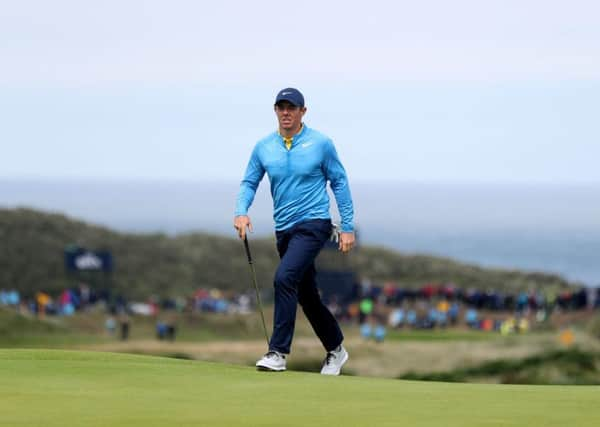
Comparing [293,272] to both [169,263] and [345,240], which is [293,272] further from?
[169,263]

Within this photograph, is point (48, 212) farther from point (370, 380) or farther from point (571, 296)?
point (370, 380)

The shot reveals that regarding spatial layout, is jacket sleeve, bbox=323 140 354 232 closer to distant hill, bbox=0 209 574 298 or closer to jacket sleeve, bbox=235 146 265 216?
jacket sleeve, bbox=235 146 265 216

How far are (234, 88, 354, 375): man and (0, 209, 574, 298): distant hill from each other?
65.7 m

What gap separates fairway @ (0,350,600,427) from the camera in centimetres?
937

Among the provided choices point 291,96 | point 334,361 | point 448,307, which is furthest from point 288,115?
point 448,307

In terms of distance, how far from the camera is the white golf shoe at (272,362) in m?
13.0

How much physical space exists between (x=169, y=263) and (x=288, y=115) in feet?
253

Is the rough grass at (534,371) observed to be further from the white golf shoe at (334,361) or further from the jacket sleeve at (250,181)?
the jacket sleeve at (250,181)

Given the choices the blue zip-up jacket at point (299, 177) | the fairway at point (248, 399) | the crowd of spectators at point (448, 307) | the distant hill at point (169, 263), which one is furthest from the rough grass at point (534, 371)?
the distant hill at point (169, 263)

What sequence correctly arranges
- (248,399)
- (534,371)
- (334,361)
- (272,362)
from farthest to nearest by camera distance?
(534,371)
(334,361)
(272,362)
(248,399)

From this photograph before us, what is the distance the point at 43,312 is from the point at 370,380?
58.4 meters

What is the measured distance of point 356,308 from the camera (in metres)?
71.4

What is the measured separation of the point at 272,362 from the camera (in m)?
13.0

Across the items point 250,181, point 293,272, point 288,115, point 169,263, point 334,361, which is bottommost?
point 169,263
